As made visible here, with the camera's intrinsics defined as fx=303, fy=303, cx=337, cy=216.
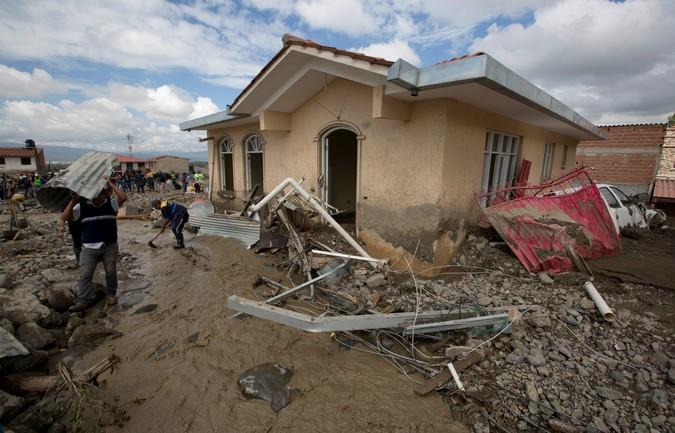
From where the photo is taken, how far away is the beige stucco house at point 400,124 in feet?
14.3

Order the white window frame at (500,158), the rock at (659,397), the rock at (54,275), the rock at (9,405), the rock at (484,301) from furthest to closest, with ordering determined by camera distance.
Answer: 1. the white window frame at (500,158)
2. the rock at (54,275)
3. the rock at (484,301)
4. the rock at (659,397)
5. the rock at (9,405)

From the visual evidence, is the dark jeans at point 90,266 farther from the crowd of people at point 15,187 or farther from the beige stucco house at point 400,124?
the crowd of people at point 15,187

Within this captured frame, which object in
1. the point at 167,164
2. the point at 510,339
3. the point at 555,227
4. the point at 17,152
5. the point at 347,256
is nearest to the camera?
the point at 510,339

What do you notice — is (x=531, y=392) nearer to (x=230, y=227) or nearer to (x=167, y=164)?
(x=230, y=227)

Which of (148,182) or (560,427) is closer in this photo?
(560,427)

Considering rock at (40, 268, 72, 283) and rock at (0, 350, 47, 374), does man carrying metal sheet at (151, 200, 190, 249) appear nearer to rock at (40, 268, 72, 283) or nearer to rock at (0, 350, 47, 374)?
rock at (40, 268, 72, 283)

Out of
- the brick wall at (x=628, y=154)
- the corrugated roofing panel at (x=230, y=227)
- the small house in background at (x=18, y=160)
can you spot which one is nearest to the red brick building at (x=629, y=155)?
the brick wall at (x=628, y=154)

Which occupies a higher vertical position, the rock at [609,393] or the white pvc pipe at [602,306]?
the white pvc pipe at [602,306]

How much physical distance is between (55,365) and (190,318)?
1.42m

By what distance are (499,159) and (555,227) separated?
2596 mm

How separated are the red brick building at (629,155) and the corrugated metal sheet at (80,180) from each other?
19605 mm

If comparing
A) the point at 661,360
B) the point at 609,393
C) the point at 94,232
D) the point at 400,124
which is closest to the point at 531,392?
the point at 609,393

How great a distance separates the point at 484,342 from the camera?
327cm

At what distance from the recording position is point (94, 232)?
4188 millimetres
